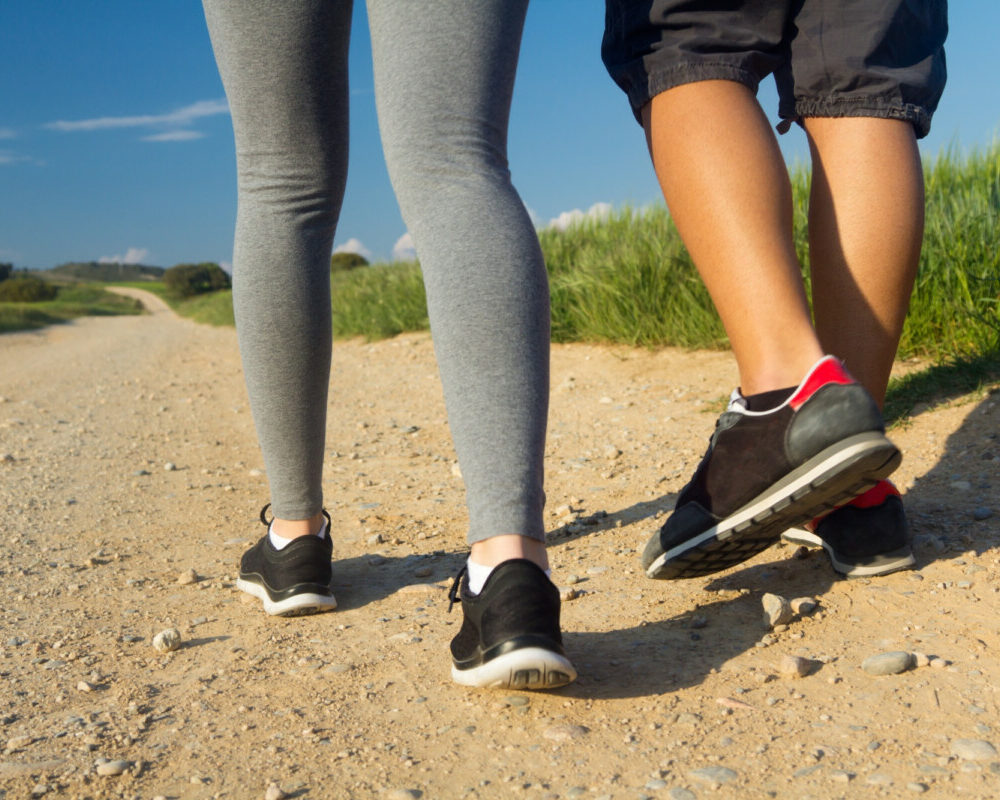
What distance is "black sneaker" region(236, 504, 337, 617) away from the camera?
1.66 meters

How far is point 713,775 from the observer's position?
1.01m

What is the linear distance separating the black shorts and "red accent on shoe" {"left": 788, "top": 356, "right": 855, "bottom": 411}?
0.56 m

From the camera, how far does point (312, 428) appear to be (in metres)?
1.66

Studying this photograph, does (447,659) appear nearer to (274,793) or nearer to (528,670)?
(528,670)

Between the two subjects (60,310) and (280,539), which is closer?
(280,539)

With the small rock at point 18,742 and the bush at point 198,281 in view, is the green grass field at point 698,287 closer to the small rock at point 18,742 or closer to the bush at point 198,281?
the small rock at point 18,742

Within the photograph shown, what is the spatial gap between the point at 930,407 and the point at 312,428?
6.65ft

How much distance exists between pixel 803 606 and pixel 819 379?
→ 1.27 feet

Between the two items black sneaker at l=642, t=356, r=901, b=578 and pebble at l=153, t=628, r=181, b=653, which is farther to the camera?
pebble at l=153, t=628, r=181, b=653

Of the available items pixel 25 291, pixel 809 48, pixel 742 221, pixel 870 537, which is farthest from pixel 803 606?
pixel 25 291

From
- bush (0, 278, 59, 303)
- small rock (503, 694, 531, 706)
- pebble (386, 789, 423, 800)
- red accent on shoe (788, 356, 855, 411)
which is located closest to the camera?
pebble (386, 789, 423, 800)

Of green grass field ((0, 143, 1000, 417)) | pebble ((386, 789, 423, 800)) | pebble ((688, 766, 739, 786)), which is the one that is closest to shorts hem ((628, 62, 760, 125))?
pebble ((688, 766, 739, 786))

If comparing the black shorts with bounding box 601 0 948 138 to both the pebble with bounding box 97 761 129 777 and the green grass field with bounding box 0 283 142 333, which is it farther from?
the green grass field with bounding box 0 283 142 333

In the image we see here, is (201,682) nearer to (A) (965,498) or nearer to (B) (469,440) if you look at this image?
(B) (469,440)
